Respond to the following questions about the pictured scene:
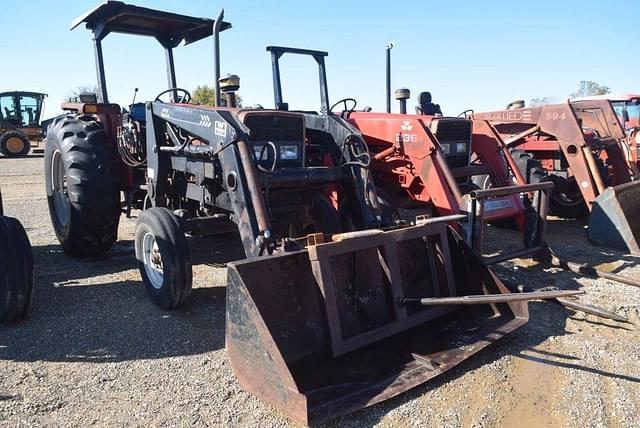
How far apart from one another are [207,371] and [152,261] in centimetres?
136

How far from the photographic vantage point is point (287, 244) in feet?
10.7

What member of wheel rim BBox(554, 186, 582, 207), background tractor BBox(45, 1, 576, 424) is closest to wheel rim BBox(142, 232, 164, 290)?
background tractor BBox(45, 1, 576, 424)

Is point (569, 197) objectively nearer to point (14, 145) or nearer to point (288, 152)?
point (288, 152)

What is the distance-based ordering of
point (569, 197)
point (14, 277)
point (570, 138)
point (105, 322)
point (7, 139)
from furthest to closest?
1. point (7, 139)
2. point (569, 197)
3. point (570, 138)
4. point (105, 322)
5. point (14, 277)

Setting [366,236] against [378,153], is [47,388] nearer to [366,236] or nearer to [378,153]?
[366,236]

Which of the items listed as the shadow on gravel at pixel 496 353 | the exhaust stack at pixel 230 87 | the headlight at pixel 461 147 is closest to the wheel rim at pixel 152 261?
the exhaust stack at pixel 230 87

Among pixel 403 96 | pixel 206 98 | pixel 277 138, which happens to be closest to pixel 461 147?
pixel 403 96

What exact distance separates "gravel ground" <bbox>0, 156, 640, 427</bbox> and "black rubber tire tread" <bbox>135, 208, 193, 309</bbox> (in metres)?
0.17

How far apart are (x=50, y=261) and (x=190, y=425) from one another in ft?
12.5

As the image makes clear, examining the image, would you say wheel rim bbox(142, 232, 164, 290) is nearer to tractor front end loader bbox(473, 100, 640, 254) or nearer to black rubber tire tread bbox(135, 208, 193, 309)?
black rubber tire tread bbox(135, 208, 193, 309)

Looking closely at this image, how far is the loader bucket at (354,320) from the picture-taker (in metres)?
2.70

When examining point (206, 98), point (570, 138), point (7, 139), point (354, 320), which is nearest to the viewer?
point (354, 320)

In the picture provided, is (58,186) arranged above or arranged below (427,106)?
below

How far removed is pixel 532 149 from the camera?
28.1 feet
